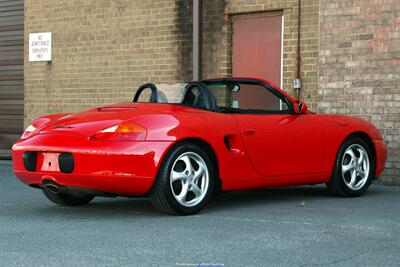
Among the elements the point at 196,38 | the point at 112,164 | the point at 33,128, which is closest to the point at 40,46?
the point at 196,38

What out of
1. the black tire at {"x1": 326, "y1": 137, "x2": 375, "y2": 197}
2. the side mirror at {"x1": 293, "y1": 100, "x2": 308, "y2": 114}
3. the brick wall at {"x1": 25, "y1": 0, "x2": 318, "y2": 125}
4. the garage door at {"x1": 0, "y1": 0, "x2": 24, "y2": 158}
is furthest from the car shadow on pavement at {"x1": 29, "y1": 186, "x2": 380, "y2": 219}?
the garage door at {"x1": 0, "y1": 0, "x2": 24, "y2": 158}

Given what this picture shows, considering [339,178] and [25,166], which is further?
[339,178]

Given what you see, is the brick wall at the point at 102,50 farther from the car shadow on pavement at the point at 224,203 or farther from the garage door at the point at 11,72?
the car shadow on pavement at the point at 224,203

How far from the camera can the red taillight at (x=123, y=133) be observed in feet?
21.1

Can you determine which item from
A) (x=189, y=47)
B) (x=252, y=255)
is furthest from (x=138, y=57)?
(x=252, y=255)

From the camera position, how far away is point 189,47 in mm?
13078

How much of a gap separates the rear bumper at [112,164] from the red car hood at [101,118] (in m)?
Answer: 0.15

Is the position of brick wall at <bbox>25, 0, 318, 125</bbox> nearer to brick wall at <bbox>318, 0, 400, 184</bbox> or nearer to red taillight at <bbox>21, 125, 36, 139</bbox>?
brick wall at <bbox>318, 0, 400, 184</bbox>

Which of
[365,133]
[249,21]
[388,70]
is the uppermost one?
[249,21]

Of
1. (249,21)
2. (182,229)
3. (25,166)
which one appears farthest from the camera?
(249,21)

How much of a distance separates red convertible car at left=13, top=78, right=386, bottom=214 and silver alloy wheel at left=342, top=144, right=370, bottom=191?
0.04ft

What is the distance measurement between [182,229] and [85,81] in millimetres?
9033

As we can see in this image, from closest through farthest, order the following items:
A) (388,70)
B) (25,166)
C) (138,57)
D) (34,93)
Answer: (25,166), (388,70), (138,57), (34,93)

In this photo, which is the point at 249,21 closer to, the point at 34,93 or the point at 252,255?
the point at 34,93
